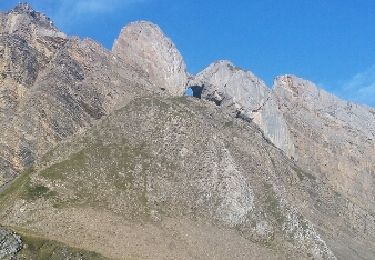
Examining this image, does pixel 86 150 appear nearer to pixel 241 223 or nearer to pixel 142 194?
pixel 142 194

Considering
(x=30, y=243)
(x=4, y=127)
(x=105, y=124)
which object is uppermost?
(x=105, y=124)

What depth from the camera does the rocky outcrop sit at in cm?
11206

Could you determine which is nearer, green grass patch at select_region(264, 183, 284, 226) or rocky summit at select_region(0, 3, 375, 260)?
rocky summit at select_region(0, 3, 375, 260)

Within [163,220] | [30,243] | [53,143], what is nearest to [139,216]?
[163,220]

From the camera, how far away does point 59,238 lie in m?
126

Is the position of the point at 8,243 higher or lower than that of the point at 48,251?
lower

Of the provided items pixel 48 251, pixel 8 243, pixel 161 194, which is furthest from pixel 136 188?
pixel 8 243

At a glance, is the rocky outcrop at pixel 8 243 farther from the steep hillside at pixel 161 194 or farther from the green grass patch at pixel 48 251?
the steep hillside at pixel 161 194

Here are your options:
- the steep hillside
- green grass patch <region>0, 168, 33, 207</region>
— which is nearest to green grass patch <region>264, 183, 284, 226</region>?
the steep hillside

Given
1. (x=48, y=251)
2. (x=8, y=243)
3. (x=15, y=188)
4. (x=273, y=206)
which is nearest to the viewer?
(x=8, y=243)

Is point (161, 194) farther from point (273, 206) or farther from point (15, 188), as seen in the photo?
point (15, 188)

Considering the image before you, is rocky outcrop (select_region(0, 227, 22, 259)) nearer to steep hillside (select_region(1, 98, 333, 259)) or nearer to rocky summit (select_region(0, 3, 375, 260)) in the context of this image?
rocky summit (select_region(0, 3, 375, 260))

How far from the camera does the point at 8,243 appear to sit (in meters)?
114

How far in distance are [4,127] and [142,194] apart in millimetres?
46214
